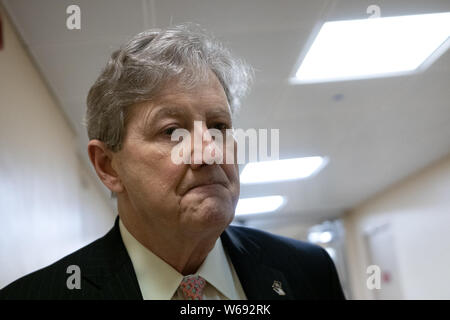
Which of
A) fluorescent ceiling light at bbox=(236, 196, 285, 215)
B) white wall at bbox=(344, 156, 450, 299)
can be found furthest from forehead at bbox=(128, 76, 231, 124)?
white wall at bbox=(344, 156, 450, 299)

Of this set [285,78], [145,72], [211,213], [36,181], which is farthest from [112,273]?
[285,78]

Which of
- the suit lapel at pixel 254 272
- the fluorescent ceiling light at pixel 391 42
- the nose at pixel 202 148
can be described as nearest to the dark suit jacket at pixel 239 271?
the suit lapel at pixel 254 272

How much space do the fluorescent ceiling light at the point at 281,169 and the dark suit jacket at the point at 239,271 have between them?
12 centimetres

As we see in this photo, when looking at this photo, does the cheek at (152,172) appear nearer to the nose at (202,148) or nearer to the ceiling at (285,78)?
the nose at (202,148)

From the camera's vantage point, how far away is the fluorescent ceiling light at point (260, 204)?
3.03ft

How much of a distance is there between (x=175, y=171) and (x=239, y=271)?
243 mm

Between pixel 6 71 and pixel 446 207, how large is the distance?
1.02 meters

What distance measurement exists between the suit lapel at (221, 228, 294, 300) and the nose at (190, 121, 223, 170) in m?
0.22

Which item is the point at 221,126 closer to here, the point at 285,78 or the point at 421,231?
the point at 285,78

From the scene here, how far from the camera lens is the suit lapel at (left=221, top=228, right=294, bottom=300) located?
66 centimetres

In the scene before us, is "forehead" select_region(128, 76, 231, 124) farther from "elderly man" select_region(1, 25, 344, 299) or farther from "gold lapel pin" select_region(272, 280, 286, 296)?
"gold lapel pin" select_region(272, 280, 286, 296)
